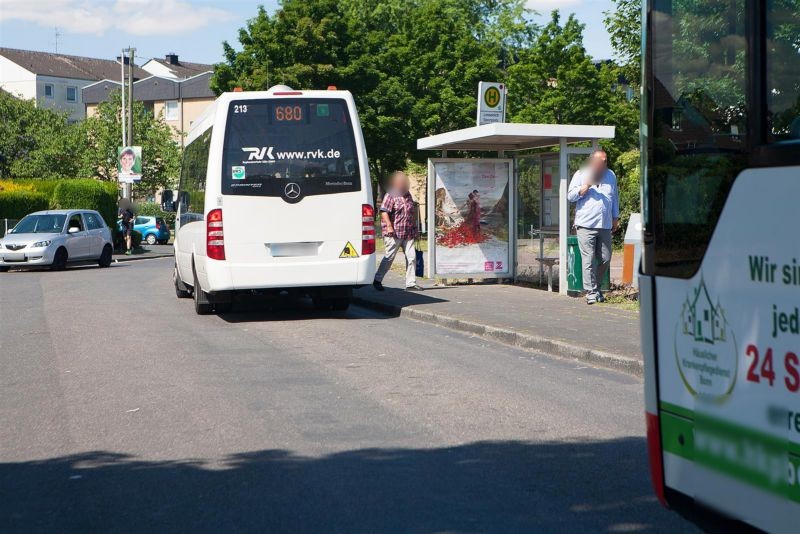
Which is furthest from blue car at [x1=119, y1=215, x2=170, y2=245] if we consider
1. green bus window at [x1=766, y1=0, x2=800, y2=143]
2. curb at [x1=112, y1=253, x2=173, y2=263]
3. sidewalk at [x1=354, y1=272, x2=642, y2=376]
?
green bus window at [x1=766, y1=0, x2=800, y2=143]

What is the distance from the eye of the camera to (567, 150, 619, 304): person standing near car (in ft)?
48.9

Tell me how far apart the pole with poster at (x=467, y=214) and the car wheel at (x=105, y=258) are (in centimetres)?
1608

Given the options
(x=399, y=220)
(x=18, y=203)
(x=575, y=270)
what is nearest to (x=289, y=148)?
(x=399, y=220)

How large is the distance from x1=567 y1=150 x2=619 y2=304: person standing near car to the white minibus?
3082 millimetres

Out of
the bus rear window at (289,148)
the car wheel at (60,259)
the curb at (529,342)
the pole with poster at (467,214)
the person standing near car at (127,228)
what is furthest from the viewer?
the person standing near car at (127,228)

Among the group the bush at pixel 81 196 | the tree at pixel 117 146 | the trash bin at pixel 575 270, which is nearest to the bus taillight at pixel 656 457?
the trash bin at pixel 575 270

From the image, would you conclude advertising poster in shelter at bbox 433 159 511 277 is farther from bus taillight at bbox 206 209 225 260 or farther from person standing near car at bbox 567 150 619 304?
bus taillight at bbox 206 209 225 260

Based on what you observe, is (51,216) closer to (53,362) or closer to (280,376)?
(53,362)

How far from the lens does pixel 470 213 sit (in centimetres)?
1848

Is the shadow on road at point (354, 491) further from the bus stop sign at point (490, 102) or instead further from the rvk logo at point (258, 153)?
the bus stop sign at point (490, 102)

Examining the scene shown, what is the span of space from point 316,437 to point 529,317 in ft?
22.2

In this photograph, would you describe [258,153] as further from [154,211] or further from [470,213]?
[154,211]

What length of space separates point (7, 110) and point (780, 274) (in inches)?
3266

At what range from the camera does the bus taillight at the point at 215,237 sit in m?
13.8
